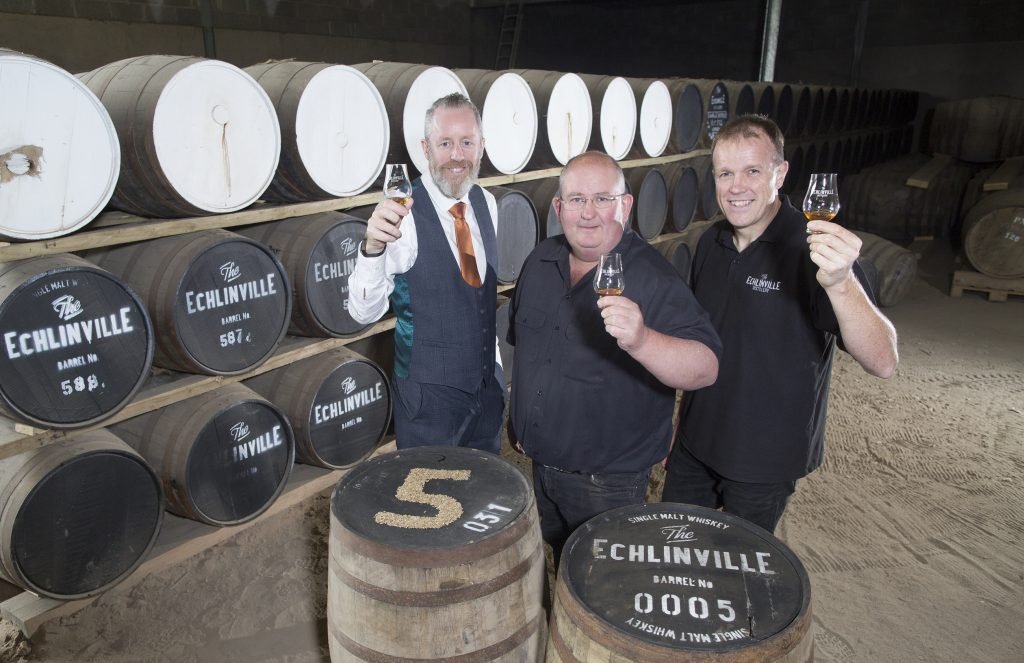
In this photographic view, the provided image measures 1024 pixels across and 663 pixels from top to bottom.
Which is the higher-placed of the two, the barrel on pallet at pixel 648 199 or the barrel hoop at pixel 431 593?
the barrel on pallet at pixel 648 199

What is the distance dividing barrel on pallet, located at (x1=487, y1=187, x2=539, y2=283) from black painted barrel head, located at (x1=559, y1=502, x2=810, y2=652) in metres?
2.44

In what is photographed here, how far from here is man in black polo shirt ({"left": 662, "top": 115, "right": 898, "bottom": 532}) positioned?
6.72ft

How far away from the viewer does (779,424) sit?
7.03 feet

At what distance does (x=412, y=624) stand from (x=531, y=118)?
10.7 ft

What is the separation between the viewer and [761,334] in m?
2.11

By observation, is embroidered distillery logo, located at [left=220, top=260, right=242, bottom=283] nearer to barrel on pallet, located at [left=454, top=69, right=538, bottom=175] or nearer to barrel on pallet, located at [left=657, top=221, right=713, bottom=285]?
barrel on pallet, located at [left=454, top=69, right=538, bottom=175]

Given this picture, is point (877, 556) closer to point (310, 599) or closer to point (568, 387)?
point (568, 387)

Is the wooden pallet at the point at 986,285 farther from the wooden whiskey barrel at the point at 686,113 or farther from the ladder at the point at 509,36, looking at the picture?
the ladder at the point at 509,36

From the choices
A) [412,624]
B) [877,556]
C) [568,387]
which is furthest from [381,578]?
[877,556]

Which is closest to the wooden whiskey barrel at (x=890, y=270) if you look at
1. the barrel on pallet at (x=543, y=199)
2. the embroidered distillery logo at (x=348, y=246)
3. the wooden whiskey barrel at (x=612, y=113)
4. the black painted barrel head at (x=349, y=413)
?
the wooden whiskey barrel at (x=612, y=113)

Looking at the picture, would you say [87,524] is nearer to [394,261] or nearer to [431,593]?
[394,261]

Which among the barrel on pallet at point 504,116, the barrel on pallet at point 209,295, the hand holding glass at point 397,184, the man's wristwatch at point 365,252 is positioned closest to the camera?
the hand holding glass at point 397,184

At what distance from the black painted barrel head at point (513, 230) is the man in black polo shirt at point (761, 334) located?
183 cm

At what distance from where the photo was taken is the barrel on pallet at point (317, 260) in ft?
10.3
